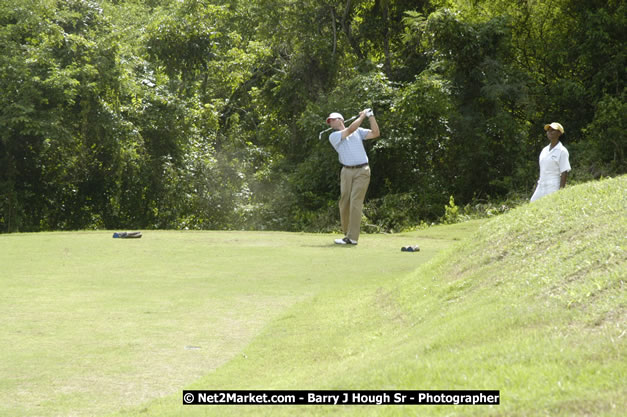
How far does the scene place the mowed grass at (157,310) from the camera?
14.9ft

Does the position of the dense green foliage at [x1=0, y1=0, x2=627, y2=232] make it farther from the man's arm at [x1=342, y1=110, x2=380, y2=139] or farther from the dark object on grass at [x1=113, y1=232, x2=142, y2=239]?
the man's arm at [x1=342, y1=110, x2=380, y2=139]

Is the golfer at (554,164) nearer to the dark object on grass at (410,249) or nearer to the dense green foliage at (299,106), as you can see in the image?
the dark object on grass at (410,249)

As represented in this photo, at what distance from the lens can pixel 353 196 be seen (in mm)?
12633

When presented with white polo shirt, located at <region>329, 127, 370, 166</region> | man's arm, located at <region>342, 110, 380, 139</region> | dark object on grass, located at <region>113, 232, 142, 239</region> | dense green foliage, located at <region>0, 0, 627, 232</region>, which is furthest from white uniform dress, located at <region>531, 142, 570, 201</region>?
dense green foliage, located at <region>0, 0, 627, 232</region>

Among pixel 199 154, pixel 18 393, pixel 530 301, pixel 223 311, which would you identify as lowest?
pixel 199 154

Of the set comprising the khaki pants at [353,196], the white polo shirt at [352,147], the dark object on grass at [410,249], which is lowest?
the dark object on grass at [410,249]

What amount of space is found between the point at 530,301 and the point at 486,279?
1344mm

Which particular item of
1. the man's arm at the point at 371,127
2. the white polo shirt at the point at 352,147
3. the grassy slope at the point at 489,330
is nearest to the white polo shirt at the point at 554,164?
the grassy slope at the point at 489,330

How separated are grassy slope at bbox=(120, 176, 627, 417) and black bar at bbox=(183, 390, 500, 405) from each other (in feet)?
0.19

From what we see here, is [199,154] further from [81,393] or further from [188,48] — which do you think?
[81,393]

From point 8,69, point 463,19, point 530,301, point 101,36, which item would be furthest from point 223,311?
point 463,19

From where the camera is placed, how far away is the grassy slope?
337 centimetres

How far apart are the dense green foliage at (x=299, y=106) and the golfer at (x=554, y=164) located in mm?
11146

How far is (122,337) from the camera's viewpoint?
5.65 m
